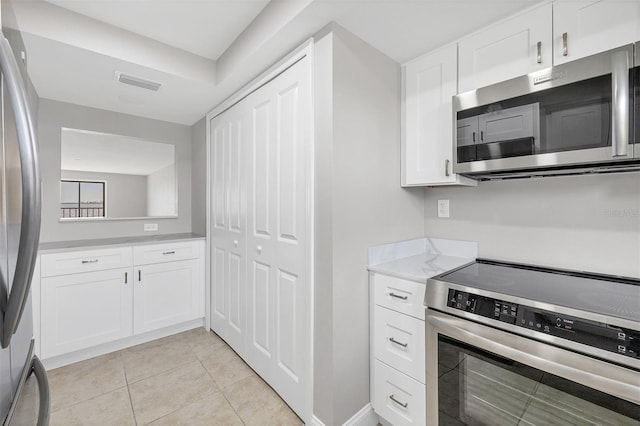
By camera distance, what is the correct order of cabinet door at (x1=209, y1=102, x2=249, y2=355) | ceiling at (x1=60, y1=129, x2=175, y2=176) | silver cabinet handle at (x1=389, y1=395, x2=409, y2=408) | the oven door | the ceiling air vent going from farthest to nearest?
1. ceiling at (x1=60, y1=129, x2=175, y2=176)
2. cabinet door at (x1=209, y1=102, x2=249, y2=355)
3. the ceiling air vent
4. silver cabinet handle at (x1=389, y1=395, x2=409, y2=408)
5. the oven door

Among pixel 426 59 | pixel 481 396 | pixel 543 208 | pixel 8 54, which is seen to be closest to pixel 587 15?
pixel 426 59

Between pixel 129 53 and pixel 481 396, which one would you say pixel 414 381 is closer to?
pixel 481 396

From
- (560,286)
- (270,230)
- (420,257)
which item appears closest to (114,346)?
(270,230)

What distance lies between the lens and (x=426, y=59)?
183 cm

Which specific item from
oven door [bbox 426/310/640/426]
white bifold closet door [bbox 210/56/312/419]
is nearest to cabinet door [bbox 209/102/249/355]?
white bifold closet door [bbox 210/56/312/419]

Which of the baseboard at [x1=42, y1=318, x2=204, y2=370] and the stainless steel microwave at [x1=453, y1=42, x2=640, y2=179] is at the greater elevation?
the stainless steel microwave at [x1=453, y1=42, x2=640, y2=179]

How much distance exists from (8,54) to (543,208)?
2.21 m

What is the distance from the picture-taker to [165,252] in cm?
279

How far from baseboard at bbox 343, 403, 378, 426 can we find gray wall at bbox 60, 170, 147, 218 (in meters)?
2.78

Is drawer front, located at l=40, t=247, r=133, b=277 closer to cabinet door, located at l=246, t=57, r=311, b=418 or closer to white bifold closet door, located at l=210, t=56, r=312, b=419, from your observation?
white bifold closet door, located at l=210, t=56, r=312, b=419

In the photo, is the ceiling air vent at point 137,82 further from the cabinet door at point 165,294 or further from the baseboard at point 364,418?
the baseboard at point 364,418

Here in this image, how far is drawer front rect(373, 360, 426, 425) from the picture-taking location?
1452mm

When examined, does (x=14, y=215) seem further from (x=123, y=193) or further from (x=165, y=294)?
(x=123, y=193)

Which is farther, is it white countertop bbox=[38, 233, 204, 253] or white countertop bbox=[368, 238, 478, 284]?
white countertop bbox=[38, 233, 204, 253]
